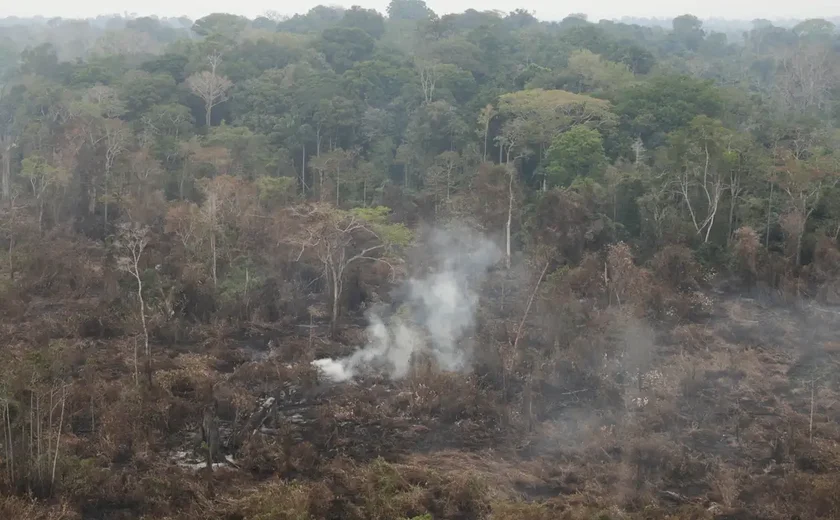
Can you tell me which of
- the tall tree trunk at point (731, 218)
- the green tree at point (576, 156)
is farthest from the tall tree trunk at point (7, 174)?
the tall tree trunk at point (731, 218)

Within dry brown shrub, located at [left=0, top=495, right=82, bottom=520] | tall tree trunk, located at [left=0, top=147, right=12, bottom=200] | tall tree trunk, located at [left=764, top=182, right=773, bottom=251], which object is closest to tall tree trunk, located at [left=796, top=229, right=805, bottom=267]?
tall tree trunk, located at [left=764, top=182, right=773, bottom=251]

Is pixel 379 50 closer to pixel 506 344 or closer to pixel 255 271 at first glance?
pixel 255 271

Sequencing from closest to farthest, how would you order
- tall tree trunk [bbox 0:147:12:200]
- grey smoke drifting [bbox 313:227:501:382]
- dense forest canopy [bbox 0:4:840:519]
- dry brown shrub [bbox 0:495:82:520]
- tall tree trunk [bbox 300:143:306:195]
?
dry brown shrub [bbox 0:495:82:520]
dense forest canopy [bbox 0:4:840:519]
grey smoke drifting [bbox 313:227:501:382]
tall tree trunk [bbox 0:147:12:200]
tall tree trunk [bbox 300:143:306:195]

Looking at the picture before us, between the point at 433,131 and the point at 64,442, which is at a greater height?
the point at 433,131

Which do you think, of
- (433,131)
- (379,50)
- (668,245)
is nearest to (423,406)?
(668,245)

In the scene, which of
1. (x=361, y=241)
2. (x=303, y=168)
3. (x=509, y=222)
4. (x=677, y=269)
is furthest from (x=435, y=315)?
(x=303, y=168)

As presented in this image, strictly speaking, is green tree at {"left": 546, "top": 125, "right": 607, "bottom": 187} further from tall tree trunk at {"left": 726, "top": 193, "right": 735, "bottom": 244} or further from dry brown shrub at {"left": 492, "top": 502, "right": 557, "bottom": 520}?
dry brown shrub at {"left": 492, "top": 502, "right": 557, "bottom": 520}

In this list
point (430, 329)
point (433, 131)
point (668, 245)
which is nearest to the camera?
point (430, 329)
